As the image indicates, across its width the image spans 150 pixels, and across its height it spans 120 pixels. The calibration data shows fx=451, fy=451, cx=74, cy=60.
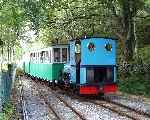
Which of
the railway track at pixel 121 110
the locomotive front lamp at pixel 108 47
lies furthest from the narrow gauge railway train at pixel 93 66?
the railway track at pixel 121 110

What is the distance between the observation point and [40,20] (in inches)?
1040

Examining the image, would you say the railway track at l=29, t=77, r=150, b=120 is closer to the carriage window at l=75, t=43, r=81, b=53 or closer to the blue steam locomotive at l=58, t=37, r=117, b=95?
the blue steam locomotive at l=58, t=37, r=117, b=95

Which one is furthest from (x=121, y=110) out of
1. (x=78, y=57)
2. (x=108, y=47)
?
(x=78, y=57)

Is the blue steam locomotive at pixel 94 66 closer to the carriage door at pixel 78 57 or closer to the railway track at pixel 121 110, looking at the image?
the carriage door at pixel 78 57

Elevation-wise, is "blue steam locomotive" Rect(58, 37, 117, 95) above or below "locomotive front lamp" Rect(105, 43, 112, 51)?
below

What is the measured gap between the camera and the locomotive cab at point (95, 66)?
20.3 metres

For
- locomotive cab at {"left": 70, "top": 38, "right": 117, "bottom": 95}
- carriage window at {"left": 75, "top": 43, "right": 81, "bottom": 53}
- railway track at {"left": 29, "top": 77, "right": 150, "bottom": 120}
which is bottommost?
railway track at {"left": 29, "top": 77, "right": 150, "bottom": 120}

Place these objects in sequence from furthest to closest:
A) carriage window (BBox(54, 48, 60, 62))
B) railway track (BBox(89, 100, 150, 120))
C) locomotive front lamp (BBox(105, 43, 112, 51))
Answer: carriage window (BBox(54, 48, 60, 62)), locomotive front lamp (BBox(105, 43, 112, 51)), railway track (BBox(89, 100, 150, 120))

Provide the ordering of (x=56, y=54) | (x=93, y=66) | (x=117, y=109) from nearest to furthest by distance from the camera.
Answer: (x=117, y=109) → (x=93, y=66) → (x=56, y=54)

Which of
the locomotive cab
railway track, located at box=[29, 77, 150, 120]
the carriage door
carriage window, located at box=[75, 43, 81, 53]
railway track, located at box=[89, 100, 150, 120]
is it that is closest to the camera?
railway track, located at box=[89, 100, 150, 120]

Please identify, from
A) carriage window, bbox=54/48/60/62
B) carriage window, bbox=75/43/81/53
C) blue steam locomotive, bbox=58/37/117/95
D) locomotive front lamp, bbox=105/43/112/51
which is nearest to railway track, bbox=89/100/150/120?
blue steam locomotive, bbox=58/37/117/95

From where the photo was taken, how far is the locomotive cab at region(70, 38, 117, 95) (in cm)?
2027

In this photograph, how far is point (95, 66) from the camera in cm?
2031

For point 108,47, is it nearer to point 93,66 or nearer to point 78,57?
point 93,66
